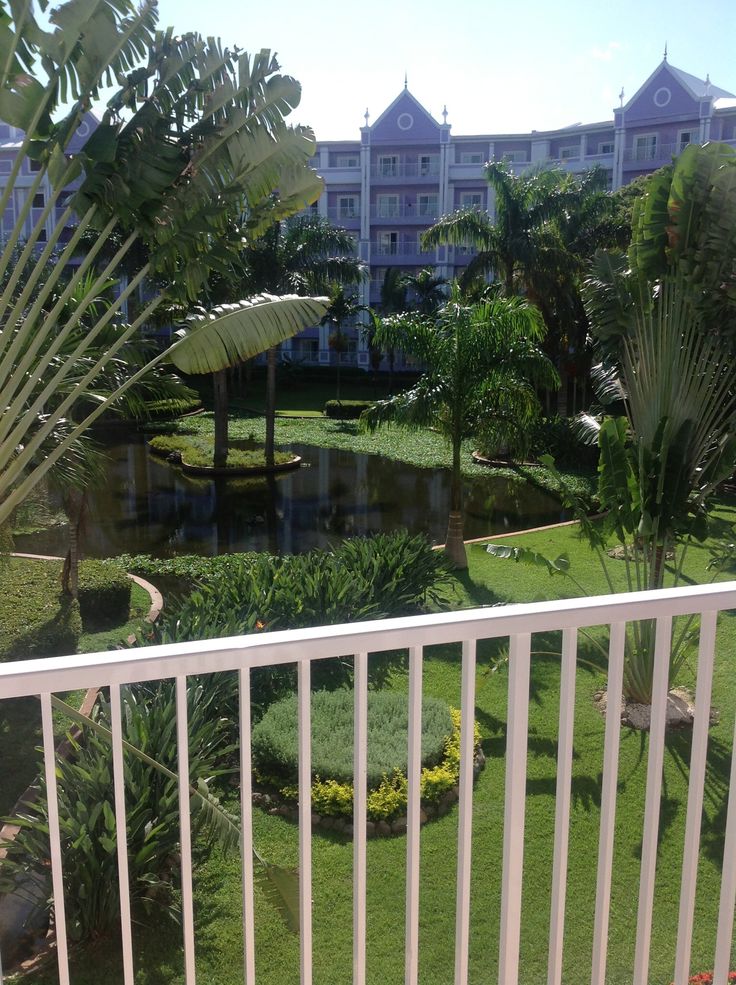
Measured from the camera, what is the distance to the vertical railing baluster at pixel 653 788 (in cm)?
184

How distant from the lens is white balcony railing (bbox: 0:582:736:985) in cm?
155

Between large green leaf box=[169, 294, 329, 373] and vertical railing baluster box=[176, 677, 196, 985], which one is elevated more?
large green leaf box=[169, 294, 329, 373]

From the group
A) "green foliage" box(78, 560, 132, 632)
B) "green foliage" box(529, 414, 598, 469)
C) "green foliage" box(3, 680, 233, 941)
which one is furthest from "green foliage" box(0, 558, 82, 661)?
"green foliage" box(529, 414, 598, 469)

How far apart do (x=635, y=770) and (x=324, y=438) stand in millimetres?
21528

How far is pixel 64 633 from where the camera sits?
8.70 m

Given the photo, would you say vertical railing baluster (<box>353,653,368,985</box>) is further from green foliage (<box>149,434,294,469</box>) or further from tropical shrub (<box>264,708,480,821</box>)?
green foliage (<box>149,434,294,469</box>)

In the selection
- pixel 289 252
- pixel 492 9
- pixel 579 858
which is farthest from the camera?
pixel 289 252

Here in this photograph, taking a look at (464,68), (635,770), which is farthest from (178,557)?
(635,770)

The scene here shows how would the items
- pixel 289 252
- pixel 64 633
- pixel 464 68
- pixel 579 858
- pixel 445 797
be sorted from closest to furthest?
pixel 579 858, pixel 445 797, pixel 64 633, pixel 464 68, pixel 289 252

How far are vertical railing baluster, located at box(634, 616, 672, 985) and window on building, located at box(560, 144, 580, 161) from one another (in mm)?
44227

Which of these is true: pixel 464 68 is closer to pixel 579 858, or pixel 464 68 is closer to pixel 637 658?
pixel 637 658

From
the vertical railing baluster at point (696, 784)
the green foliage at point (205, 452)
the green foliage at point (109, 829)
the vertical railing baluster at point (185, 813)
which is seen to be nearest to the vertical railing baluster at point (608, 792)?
the vertical railing baluster at point (696, 784)

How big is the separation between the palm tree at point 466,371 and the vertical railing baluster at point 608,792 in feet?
31.2

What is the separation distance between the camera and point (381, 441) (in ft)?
84.8
